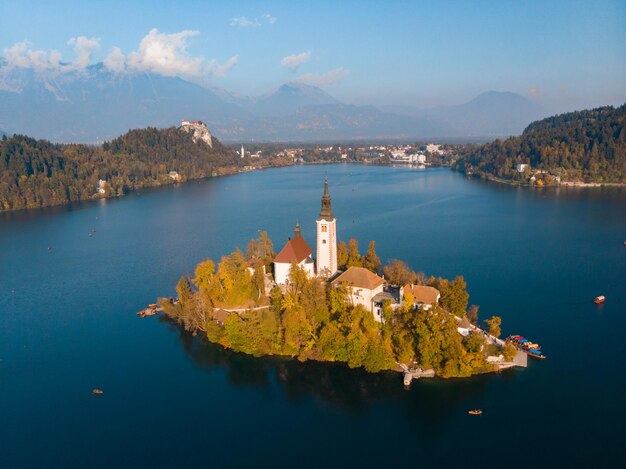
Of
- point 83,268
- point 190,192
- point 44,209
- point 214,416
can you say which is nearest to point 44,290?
Result: point 83,268

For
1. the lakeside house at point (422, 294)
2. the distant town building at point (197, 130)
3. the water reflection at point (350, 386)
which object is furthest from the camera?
the distant town building at point (197, 130)

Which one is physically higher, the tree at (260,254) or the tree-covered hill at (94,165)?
the tree-covered hill at (94,165)

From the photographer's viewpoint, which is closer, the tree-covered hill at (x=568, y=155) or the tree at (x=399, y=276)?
the tree at (x=399, y=276)

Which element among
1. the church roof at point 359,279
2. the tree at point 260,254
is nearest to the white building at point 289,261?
the tree at point 260,254

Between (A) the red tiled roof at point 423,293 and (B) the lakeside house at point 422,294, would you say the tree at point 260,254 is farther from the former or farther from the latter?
(A) the red tiled roof at point 423,293

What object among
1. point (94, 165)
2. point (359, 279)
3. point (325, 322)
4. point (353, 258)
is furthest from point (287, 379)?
point (94, 165)

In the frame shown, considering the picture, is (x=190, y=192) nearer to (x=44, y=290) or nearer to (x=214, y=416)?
(x=44, y=290)

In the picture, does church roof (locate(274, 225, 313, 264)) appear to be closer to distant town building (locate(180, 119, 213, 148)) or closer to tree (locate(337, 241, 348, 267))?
tree (locate(337, 241, 348, 267))
